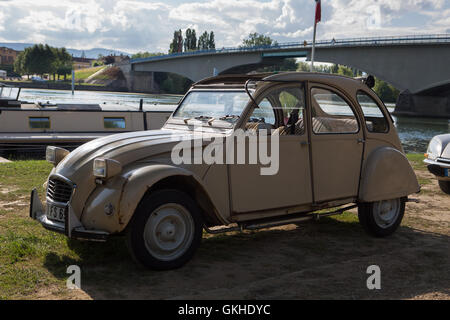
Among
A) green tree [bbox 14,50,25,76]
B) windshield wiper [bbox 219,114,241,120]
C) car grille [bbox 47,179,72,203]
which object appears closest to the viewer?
car grille [bbox 47,179,72,203]

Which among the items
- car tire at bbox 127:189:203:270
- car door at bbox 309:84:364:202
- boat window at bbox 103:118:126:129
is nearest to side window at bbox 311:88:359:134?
car door at bbox 309:84:364:202

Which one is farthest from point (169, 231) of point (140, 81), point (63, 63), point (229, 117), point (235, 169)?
point (63, 63)

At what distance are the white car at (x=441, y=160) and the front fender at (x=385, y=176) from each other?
10.0 feet

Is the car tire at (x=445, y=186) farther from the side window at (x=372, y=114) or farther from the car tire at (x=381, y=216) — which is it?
the side window at (x=372, y=114)

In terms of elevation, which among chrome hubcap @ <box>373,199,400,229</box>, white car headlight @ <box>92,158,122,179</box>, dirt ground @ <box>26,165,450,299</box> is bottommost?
dirt ground @ <box>26,165,450,299</box>

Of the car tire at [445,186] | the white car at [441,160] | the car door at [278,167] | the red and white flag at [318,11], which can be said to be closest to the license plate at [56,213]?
the car door at [278,167]

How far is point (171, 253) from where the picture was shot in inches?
195

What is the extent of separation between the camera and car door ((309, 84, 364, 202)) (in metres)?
5.95

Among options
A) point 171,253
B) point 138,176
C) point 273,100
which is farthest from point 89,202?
point 273,100

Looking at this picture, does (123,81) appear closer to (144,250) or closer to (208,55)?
(208,55)

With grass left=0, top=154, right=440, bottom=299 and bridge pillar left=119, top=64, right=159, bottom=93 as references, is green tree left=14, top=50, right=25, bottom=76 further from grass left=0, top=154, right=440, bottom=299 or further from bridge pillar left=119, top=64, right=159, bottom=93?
grass left=0, top=154, right=440, bottom=299

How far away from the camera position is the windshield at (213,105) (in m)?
5.59

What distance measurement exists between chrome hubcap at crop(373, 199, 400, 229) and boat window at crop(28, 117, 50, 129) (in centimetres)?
1242
